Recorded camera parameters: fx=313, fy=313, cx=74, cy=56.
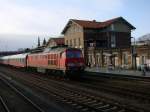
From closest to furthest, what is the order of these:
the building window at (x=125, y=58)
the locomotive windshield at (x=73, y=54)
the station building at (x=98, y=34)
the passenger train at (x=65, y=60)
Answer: the passenger train at (x=65, y=60) < the locomotive windshield at (x=73, y=54) < the building window at (x=125, y=58) < the station building at (x=98, y=34)

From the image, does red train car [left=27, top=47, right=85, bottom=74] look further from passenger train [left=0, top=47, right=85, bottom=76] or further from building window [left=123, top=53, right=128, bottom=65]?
building window [left=123, top=53, right=128, bottom=65]

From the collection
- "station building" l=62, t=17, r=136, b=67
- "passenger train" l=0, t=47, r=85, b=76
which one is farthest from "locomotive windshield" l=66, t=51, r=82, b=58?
"station building" l=62, t=17, r=136, b=67

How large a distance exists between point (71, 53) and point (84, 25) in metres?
36.5

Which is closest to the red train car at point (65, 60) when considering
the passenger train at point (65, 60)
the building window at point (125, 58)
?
the passenger train at point (65, 60)

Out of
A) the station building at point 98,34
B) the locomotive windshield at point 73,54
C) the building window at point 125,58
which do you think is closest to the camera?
the locomotive windshield at point 73,54

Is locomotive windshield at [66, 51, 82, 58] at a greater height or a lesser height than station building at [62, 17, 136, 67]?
lesser

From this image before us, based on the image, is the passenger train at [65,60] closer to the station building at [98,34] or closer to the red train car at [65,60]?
the red train car at [65,60]

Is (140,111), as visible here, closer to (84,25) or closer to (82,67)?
(82,67)

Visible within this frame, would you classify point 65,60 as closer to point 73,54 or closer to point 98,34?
point 73,54

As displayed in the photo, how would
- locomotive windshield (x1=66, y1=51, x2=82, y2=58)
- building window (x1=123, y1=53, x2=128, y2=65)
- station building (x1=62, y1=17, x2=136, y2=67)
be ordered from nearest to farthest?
locomotive windshield (x1=66, y1=51, x2=82, y2=58) → building window (x1=123, y1=53, x2=128, y2=65) → station building (x1=62, y1=17, x2=136, y2=67)

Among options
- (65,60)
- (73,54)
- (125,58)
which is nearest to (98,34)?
(125,58)

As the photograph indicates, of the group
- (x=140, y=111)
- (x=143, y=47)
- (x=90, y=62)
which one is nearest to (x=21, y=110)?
(x=140, y=111)

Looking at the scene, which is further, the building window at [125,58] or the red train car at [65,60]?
the building window at [125,58]

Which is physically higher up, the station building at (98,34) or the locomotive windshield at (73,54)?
the station building at (98,34)
